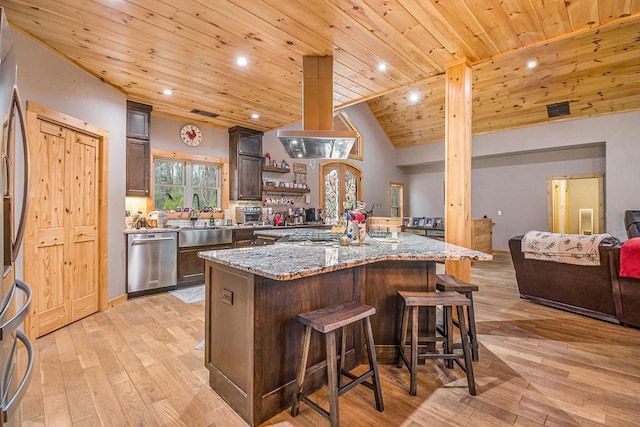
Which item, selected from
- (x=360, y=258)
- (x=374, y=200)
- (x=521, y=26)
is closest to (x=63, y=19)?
(x=360, y=258)

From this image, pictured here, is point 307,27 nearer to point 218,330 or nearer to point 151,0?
point 151,0

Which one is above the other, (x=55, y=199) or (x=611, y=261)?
(x=55, y=199)

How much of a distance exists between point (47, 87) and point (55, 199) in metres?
1.06

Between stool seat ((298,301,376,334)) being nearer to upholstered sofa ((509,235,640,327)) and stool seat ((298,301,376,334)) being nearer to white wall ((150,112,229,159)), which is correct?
upholstered sofa ((509,235,640,327))

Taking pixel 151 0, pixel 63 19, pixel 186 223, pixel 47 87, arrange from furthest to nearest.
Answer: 1. pixel 186 223
2. pixel 47 87
3. pixel 63 19
4. pixel 151 0

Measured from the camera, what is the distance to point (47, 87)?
9.45 ft

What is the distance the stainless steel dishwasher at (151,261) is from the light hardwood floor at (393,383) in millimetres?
941

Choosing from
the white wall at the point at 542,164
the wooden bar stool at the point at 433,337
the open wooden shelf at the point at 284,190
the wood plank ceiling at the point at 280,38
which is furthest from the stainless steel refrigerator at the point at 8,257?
the white wall at the point at 542,164

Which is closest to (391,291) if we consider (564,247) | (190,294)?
(564,247)

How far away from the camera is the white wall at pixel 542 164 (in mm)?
6066

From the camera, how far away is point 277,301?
1.79 m

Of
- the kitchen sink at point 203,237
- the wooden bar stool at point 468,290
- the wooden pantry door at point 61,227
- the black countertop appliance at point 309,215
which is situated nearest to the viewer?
the wooden bar stool at point 468,290

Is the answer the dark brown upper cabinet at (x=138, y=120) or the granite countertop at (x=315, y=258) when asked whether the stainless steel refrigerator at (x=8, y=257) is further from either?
the dark brown upper cabinet at (x=138, y=120)

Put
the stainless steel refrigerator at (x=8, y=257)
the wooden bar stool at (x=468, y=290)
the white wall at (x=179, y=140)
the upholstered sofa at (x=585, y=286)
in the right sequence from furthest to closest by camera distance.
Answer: the white wall at (x=179, y=140) < the upholstered sofa at (x=585, y=286) < the wooden bar stool at (x=468, y=290) < the stainless steel refrigerator at (x=8, y=257)
